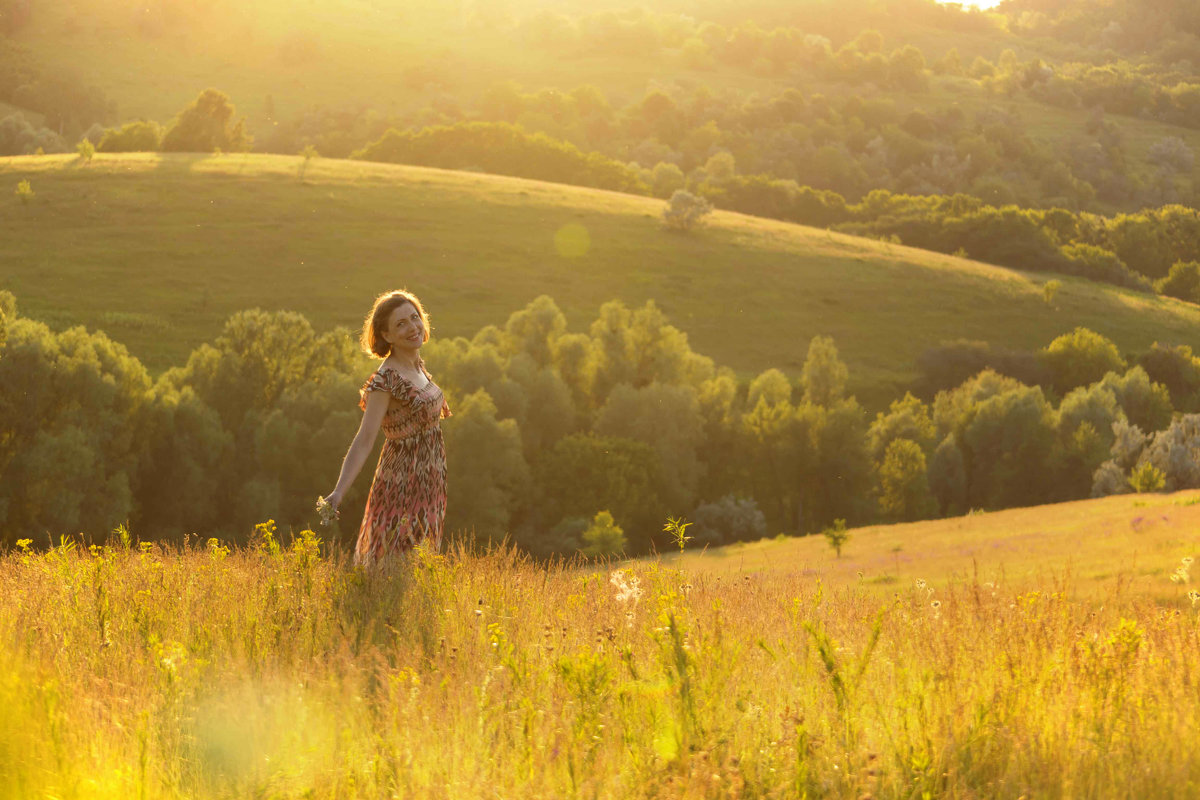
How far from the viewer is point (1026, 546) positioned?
98.8ft

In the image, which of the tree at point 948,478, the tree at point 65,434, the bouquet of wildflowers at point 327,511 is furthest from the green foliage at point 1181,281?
the bouquet of wildflowers at point 327,511

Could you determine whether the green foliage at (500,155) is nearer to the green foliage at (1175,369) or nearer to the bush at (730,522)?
the green foliage at (1175,369)

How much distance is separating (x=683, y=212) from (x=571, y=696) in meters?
86.4

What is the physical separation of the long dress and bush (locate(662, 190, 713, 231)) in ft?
→ 272

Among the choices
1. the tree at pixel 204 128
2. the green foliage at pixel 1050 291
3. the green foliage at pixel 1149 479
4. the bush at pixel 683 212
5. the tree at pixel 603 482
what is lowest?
the tree at pixel 603 482

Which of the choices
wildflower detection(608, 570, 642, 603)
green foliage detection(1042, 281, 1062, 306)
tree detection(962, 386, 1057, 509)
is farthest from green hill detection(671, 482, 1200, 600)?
green foliage detection(1042, 281, 1062, 306)

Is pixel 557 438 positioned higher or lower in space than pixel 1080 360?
lower

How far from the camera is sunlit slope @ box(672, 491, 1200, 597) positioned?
67.0ft

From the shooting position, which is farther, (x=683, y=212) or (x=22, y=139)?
(x=22, y=139)

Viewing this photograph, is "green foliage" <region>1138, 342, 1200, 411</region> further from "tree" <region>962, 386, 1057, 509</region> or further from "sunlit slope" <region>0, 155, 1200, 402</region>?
"tree" <region>962, 386, 1057, 509</region>

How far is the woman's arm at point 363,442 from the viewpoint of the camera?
6773 millimetres

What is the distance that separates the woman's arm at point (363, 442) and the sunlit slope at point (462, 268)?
2142 inches

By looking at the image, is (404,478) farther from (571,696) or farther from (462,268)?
(462,268)

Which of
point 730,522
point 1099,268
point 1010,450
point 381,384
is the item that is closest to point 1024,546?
point 730,522
